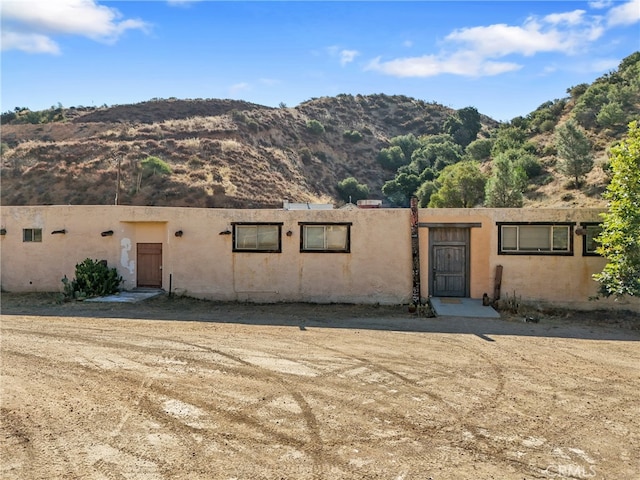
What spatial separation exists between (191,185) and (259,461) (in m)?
37.9

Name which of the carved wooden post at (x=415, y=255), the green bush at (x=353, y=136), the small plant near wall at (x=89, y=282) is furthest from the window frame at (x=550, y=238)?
the green bush at (x=353, y=136)

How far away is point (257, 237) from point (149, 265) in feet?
14.1

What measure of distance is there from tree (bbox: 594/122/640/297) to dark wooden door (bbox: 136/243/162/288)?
536 inches

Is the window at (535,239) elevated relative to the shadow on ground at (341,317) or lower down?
elevated

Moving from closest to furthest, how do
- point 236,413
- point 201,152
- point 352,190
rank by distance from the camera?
point 236,413 < point 201,152 < point 352,190

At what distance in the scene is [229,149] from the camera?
50281 mm

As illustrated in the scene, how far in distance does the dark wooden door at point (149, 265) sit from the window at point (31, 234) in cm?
364

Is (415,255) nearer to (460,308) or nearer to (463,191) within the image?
(460,308)

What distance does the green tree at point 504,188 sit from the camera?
34.2 m

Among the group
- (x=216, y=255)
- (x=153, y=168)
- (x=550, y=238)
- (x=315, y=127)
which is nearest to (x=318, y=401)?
(x=216, y=255)

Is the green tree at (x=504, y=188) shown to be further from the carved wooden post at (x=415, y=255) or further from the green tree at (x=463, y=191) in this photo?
the carved wooden post at (x=415, y=255)

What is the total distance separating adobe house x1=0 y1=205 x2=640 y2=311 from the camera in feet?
44.9

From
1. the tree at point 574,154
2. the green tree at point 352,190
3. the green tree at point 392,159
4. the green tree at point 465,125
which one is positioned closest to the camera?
the tree at point 574,154

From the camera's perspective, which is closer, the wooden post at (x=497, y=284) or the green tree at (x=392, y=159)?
the wooden post at (x=497, y=284)
